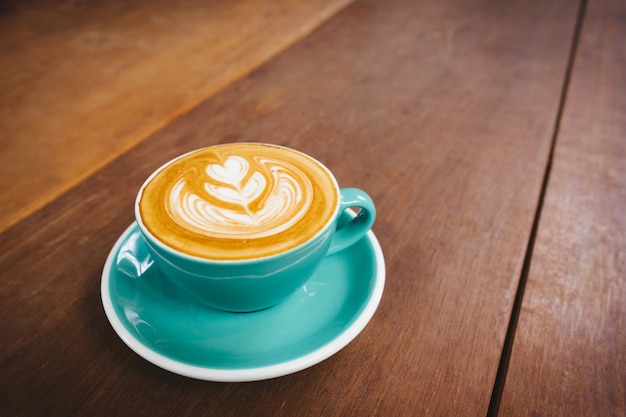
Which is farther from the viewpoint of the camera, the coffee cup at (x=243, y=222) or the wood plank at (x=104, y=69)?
the wood plank at (x=104, y=69)

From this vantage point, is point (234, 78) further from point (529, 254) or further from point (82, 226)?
point (529, 254)

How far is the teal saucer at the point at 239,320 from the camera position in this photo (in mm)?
373

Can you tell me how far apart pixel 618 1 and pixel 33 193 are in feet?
4.93

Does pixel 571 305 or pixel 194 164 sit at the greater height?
pixel 194 164

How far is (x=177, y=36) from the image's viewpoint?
1152mm

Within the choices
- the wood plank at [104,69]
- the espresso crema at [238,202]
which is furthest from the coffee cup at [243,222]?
the wood plank at [104,69]

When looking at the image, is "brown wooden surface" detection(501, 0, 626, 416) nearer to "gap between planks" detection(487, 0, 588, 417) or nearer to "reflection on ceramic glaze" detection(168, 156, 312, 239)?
"gap between planks" detection(487, 0, 588, 417)

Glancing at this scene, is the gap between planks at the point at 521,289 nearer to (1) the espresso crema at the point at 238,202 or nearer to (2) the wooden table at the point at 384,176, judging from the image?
(2) the wooden table at the point at 384,176

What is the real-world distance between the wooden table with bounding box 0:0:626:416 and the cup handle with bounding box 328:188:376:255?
7 cm

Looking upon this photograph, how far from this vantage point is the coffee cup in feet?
1.25

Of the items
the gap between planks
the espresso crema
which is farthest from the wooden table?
the espresso crema

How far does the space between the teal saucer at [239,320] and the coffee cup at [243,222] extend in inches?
0.8

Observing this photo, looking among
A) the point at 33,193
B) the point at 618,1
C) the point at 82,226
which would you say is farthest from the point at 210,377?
the point at 618,1

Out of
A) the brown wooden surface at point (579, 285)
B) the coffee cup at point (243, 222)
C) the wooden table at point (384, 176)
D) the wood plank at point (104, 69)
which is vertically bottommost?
the brown wooden surface at point (579, 285)
